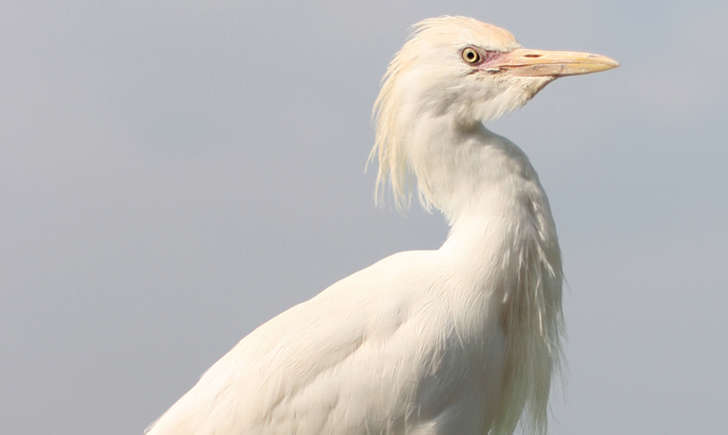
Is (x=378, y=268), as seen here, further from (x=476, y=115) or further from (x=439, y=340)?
(x=476, y=115)

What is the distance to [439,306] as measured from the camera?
585 cm

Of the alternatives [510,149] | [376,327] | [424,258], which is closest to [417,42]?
[510,149]

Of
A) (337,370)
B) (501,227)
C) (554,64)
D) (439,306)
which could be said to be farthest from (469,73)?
(337,370)

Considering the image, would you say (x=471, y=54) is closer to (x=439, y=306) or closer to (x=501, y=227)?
(x=501, y=227)

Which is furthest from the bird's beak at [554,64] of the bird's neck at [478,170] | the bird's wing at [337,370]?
the bird's wing at [337,370]

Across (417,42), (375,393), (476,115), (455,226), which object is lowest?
(375,393)

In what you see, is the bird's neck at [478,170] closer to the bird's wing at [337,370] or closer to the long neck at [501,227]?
the long neck at [501,227]

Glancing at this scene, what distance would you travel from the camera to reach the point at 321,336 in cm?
588

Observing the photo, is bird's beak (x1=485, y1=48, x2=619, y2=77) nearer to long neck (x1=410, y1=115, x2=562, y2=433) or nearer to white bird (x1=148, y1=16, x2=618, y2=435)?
white bird (x1=148, y1=16, x2=618, y2=435)

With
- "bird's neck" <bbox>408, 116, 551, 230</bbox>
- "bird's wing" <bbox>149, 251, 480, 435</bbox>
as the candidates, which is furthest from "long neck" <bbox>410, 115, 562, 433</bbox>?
"bird's wing" <bbox>149, 251, 480, 435</bbox>

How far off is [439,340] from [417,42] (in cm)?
171

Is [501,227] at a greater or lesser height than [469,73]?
lesser

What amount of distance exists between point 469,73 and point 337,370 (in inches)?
70.0

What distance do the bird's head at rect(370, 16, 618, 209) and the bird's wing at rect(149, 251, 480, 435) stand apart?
88 centimetres
